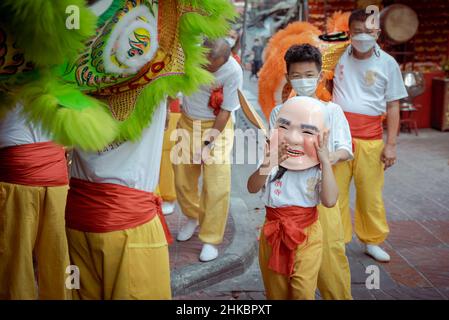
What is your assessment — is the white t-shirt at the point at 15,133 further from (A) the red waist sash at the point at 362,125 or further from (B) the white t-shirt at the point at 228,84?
(A) the red waist sash at the point at 362,125

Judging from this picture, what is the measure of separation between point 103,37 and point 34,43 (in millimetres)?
269

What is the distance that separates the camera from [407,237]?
4691 millimetres

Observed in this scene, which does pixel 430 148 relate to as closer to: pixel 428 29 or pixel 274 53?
pixel 428 29

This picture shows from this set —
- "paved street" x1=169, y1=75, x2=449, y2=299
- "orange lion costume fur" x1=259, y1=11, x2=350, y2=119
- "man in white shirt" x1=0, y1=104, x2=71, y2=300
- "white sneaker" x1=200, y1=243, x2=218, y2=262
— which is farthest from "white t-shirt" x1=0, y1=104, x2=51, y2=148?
"white sneaker" x1=200, y1=243, x2=218, y2=262

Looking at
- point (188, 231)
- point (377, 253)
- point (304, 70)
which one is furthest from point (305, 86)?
point (188, 231)

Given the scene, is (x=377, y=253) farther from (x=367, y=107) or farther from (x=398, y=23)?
(x=398, y=23)

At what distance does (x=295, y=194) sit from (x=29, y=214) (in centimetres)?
136

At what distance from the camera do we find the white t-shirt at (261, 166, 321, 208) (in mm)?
2576

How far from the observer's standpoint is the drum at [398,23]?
372 inches

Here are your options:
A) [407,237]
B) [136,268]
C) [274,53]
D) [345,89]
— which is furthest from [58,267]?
[407,237]

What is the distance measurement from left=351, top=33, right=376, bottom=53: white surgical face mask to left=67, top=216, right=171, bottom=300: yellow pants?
2292 mm

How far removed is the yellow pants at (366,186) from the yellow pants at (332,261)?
1.04 m

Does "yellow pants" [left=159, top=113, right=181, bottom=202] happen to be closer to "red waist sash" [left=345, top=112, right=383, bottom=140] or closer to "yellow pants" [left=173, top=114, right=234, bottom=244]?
"yellow pants" [left=173, top=114, right=234, bottom=244]

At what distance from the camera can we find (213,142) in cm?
412
